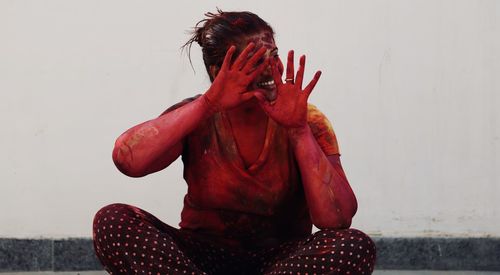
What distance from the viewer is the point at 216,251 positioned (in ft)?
11.7

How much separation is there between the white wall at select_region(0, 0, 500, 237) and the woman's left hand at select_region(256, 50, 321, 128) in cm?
143

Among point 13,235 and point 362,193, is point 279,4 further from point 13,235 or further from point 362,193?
point 13,235

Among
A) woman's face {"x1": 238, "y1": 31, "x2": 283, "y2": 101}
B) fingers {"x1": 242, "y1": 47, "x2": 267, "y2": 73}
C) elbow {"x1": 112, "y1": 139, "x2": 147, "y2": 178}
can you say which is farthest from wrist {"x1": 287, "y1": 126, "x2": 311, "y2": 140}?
elbow {"x1": 112, "y1": 139, "x2": 147, "y2": 178}

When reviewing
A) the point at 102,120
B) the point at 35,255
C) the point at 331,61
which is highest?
the point at 331,61

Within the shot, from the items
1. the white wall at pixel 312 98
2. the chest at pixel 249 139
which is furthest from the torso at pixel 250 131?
Result: the white wall at pixel 312 98

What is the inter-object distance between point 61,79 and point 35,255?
2.77ft

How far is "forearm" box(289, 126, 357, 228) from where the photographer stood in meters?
3.40

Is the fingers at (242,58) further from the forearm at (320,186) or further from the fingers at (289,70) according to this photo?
the forearm at (320,186)

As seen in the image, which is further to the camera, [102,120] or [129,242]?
[102,120]

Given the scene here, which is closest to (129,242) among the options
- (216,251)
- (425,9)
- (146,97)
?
(216,251)

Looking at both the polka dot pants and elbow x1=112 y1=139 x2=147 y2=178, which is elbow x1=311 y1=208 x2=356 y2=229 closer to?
the polka dot pants

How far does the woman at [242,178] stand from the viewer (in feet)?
10.8

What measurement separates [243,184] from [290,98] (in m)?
0.44

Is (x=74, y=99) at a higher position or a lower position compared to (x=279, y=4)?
lower
